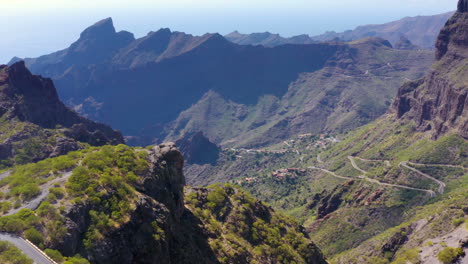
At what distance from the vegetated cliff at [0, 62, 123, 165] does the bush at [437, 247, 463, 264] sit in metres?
108

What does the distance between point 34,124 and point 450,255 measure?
139 metres

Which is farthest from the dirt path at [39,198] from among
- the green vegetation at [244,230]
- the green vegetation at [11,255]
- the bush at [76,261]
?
the green vegetation at [244,230]

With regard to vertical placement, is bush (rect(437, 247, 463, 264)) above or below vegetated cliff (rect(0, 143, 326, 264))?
below

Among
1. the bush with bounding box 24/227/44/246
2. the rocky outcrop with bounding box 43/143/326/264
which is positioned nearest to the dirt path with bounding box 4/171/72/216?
the rocky outcrop with bounding box 43/143/326/264

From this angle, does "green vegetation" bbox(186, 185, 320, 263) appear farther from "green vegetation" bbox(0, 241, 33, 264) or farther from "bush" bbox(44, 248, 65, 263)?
"green vegetation" bbox(0, 241, 33, 264)

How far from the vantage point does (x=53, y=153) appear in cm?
11056

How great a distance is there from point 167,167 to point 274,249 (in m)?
29.5

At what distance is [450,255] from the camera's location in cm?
7306

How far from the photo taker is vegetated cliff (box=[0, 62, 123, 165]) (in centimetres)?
11275

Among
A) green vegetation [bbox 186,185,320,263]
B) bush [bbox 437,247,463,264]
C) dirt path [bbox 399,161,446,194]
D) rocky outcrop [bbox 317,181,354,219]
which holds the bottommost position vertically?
rocky outcrop [bbox 317,181,354,219]

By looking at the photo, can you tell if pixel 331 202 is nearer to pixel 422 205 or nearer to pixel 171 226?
pixel 422 205

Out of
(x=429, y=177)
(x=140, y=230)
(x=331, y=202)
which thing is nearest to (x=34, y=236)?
(x=140, y=230)

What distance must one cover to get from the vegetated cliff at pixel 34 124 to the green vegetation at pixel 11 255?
8385 centimetres

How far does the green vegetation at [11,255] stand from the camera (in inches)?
1243
